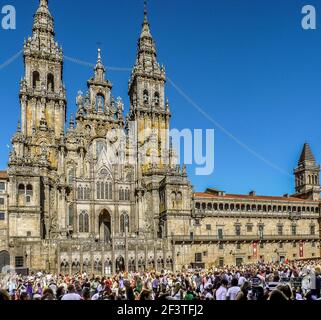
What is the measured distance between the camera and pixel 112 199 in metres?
60.6

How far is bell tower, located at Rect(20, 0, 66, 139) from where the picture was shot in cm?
5966

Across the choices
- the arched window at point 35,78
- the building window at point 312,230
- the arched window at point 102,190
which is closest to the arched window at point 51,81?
the arched window at point 35,78

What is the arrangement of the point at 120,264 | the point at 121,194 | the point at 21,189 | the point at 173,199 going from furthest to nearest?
the point at 121,194, the point at 173,199, the point at 120,264, the point at 21,189

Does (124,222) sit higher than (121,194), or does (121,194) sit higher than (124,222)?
(121,194)

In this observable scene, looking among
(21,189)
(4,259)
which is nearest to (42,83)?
(21,189)

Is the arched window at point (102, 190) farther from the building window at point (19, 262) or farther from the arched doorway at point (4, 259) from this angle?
the arched doorway at point (4, 259)

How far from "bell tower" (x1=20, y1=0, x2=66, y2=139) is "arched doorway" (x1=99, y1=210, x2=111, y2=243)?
529 inches

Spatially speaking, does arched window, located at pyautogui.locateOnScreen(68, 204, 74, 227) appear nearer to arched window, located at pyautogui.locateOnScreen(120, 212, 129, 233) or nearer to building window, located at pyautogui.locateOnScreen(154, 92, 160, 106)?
arched window, located at pyautogui.locateOnScreen(120, 212, 129, 233)

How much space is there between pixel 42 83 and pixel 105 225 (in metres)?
23.4

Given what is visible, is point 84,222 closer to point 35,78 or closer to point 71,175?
point 71,175

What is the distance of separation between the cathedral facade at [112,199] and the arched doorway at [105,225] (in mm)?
151

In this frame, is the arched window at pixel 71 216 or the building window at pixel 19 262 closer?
the building window at pixel 19 262

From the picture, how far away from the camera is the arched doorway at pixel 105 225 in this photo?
6094cm
